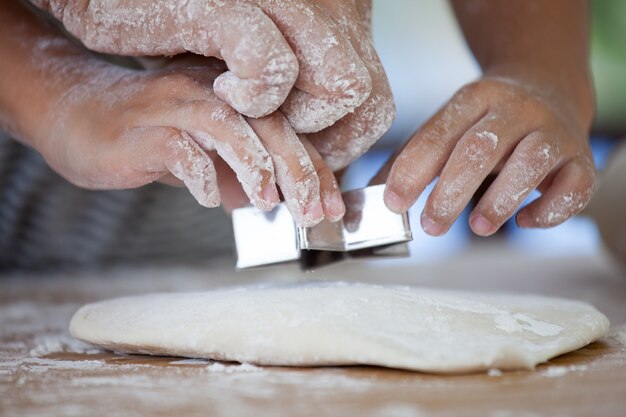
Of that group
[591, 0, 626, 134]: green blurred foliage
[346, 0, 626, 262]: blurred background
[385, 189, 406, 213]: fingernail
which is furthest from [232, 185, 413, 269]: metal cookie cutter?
[591, 0, 626, 134]: green blurred foliage

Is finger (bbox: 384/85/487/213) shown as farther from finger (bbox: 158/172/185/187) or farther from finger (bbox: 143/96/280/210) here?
finger (bbox: 158/172/185/187)

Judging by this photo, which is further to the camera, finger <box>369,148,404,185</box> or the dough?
finger <box>369,148,404,185</box>

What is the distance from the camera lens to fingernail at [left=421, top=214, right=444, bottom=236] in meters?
0.81

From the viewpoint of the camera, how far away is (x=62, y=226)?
1.66 meters

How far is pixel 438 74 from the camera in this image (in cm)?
492

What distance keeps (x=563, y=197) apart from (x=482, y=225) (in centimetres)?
13

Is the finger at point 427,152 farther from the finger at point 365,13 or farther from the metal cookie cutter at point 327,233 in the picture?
the finger at point 365,13

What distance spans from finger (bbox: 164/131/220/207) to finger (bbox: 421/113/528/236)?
0.26 meters

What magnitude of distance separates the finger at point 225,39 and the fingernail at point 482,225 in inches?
11.6

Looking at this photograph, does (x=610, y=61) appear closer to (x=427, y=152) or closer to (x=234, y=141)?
(x=427, y=152)

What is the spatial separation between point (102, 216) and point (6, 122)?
73 cm

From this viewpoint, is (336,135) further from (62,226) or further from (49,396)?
(62,226)

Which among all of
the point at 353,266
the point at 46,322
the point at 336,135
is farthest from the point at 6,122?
the point at 353,266

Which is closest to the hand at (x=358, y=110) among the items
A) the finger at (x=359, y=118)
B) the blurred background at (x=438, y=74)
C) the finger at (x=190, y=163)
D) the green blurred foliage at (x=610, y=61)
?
the finger at (x=359, y=118)
